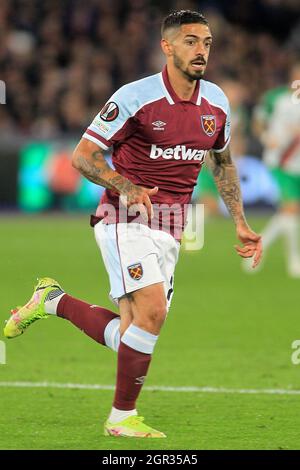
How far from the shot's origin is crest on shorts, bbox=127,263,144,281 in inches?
244

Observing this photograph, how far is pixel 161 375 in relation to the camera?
8.12 m

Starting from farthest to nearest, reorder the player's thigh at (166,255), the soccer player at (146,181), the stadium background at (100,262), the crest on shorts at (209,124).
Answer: the stadium background at (100,262)
the crest on shorts at (209,124)
the player's thigh at (166,255)
the soccer player at (146,181)

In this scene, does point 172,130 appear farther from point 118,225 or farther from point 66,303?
point 66,303

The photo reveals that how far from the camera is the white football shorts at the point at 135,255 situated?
6211 millimetres

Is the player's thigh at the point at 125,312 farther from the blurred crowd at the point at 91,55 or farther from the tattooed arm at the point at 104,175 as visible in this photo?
the blurred crowd at the point at 91,55

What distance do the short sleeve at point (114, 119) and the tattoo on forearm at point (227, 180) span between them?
2.39 feet

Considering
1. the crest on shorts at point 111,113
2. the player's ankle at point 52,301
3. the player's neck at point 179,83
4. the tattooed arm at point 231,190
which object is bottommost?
the player's ankle at point 52,301

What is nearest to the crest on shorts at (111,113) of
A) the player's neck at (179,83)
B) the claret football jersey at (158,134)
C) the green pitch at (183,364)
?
the claret football jersey at (158,134)

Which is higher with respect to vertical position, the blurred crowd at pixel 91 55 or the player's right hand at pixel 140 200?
the player's right hand at pixel 140 200

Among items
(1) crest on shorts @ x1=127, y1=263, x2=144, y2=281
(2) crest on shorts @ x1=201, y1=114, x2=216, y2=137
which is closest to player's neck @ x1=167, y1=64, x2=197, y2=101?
(2) crest on shorts @ x1=201, y1=114, x2=216, y2=137
